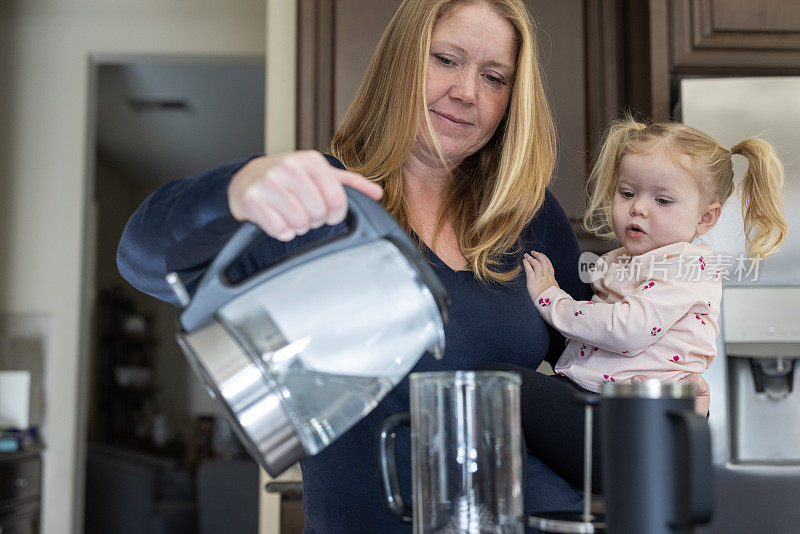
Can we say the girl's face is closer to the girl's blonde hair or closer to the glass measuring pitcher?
the girl's blonde hair

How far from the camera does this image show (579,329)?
1.09m

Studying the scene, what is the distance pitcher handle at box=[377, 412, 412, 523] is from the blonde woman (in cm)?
50

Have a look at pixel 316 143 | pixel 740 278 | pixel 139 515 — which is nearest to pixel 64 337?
pixel 139 515

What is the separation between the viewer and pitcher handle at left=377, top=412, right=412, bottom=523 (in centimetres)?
64

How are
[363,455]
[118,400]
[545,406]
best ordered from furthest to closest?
[118,400]
[363,455]
[545,406]

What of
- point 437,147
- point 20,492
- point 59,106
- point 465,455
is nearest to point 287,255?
point 465,455

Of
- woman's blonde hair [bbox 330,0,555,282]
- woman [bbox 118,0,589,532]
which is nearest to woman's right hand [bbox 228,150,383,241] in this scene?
woman [bbox 118,0,589,532]

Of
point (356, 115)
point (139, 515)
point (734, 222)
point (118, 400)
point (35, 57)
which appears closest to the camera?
point (356, 115)

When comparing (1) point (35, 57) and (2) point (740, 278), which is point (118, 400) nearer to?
(1) point (35, 57)

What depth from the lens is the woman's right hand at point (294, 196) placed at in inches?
22.1

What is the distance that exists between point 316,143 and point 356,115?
39.1 inches

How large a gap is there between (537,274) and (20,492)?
2.78 m

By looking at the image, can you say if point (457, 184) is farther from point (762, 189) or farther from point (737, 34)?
point (737, 34)

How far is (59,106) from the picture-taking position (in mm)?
3490
